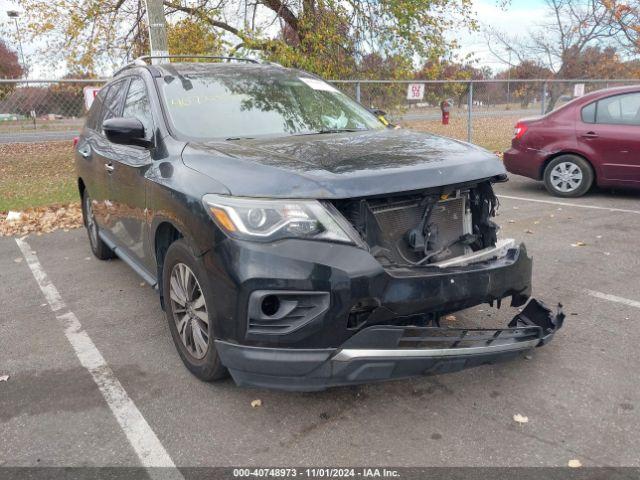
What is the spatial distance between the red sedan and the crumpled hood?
5.29 meters

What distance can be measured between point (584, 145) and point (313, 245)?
669cm

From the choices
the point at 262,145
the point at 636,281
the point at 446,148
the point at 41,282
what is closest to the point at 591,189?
the point at 636,281

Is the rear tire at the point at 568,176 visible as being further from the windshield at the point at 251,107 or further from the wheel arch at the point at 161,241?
the wheel arch at the point at 161,241

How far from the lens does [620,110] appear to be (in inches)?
307

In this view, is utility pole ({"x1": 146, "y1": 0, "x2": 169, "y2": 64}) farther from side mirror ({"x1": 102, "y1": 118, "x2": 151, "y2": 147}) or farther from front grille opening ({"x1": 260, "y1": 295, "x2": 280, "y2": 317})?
front grille opening ({"x1": 260, "y1": 295, "x2": 280, "y2": 317})

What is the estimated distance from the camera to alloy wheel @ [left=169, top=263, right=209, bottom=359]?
3.09 m

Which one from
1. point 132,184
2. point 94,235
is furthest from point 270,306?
point 94,235

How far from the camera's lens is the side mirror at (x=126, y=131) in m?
3.51

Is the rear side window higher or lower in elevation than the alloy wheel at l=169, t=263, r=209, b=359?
higher

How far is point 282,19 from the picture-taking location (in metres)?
13.8

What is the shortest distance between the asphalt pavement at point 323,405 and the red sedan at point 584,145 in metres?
3.87

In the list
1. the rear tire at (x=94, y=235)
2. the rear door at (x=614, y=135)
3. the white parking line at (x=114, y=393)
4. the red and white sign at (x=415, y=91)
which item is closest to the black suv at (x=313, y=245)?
the white parking line at (x=114, y=393)

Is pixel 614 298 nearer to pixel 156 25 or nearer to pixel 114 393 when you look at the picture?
pixel 114 393

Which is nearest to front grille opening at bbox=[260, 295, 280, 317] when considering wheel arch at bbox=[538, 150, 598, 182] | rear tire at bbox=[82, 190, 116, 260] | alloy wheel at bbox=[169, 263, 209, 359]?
alloy wheel at bbox=[169, 263, 209, 359]
